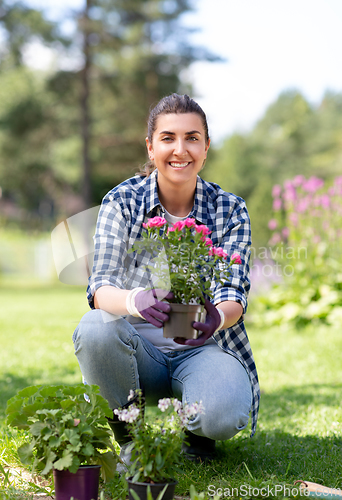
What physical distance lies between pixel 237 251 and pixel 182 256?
18.8 inches

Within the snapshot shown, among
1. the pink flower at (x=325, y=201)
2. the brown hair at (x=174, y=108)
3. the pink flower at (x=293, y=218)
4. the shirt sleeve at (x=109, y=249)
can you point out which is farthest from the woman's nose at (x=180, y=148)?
the pink flower at (x=293, y=218)

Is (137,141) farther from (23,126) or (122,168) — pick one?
(23,126)

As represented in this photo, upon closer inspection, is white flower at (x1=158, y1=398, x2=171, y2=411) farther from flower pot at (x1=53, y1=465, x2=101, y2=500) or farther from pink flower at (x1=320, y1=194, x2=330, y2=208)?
pink flower at (x1=320, y1=194, x2=330, y2=208)

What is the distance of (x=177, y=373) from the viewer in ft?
6.15

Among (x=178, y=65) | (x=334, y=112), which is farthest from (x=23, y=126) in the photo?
(x=334, y=112)

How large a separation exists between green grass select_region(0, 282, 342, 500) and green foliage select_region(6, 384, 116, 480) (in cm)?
16

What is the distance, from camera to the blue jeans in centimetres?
169

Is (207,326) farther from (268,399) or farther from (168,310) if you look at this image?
(268,399)

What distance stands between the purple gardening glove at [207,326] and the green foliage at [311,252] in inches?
161

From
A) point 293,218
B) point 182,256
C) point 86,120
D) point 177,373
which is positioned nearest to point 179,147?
point 182,256

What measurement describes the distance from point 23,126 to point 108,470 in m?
16.3

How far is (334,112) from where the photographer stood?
1304 inches

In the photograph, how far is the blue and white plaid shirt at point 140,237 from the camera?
1845mm

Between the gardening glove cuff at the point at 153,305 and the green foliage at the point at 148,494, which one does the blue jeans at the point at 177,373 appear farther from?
the green foliage at the point at 148,494
